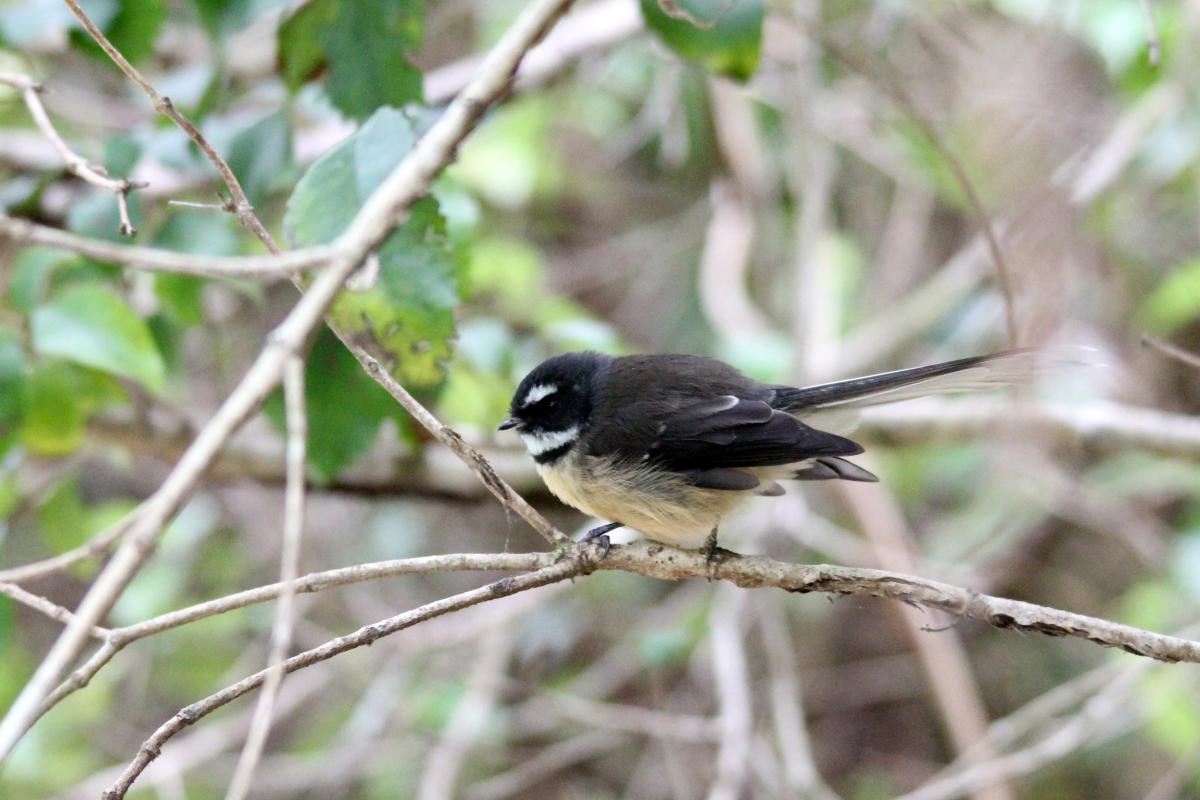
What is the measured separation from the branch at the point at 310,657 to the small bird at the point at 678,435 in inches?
35.1

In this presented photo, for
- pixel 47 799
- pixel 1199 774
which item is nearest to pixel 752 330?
pixel 1199 774

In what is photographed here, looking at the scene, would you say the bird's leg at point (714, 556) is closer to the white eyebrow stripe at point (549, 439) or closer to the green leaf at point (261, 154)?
the white eyebrow stripe at point (549, 439)

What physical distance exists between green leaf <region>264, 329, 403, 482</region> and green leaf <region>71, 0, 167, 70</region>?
85 cm

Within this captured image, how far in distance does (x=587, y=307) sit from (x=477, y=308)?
7.31 ft

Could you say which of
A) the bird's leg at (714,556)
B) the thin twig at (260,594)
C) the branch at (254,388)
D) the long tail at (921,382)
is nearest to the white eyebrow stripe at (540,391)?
the long tail at (921,382)

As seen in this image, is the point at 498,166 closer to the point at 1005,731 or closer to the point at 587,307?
the point at 587,307

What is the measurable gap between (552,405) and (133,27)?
1.45 m

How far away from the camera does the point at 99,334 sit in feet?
8.39

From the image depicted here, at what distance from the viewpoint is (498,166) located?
199 inches

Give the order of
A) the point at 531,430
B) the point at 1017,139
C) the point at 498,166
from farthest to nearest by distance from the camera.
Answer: the point at 498,166
the point at 1017,139
the point at 531,430

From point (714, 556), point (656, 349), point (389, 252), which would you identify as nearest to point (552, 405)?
point (714, 556)

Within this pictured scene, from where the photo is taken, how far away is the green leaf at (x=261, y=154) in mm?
2824

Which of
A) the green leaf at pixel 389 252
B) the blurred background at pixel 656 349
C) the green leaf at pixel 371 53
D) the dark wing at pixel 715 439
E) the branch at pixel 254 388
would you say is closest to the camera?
the branch at pixel 254 388

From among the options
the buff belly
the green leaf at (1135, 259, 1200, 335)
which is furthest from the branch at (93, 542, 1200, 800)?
the green leaf at (1135, 259, 1200, 335)
